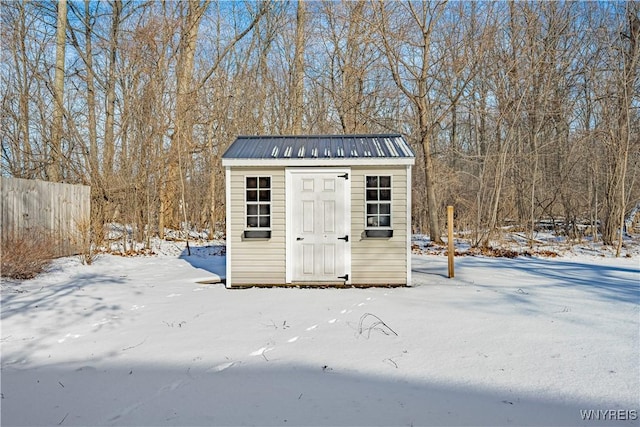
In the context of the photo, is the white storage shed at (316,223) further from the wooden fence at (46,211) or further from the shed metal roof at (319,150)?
the wooden fence at (46,211)

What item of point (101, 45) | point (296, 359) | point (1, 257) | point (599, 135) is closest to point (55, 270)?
point (1, 257)

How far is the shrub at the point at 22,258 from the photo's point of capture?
7070mm

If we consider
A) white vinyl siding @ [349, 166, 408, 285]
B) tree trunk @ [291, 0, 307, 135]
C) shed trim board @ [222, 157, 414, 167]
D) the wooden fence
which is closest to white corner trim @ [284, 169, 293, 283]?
shed trim board @ [222, 157, 414, 167]

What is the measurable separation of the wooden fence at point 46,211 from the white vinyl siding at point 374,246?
6215 mm

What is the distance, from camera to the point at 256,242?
24.7ft

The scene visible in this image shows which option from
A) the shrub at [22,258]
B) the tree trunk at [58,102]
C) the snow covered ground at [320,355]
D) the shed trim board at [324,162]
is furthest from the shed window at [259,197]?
the tree trunk at [58,102]

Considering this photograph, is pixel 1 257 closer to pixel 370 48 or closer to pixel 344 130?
pixel 344 130

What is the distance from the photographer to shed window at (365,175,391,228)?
7457 mm

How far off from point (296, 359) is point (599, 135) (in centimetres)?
1442

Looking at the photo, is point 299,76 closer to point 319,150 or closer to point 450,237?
point 319,150

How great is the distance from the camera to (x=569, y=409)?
2842 millimetres

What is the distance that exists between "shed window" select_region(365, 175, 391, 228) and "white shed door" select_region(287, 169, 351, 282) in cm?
39

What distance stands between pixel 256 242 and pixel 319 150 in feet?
6.94

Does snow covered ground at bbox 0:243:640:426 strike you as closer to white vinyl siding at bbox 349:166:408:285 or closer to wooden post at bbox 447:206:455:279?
white vinyl siding at bbox 349:166:408:285
